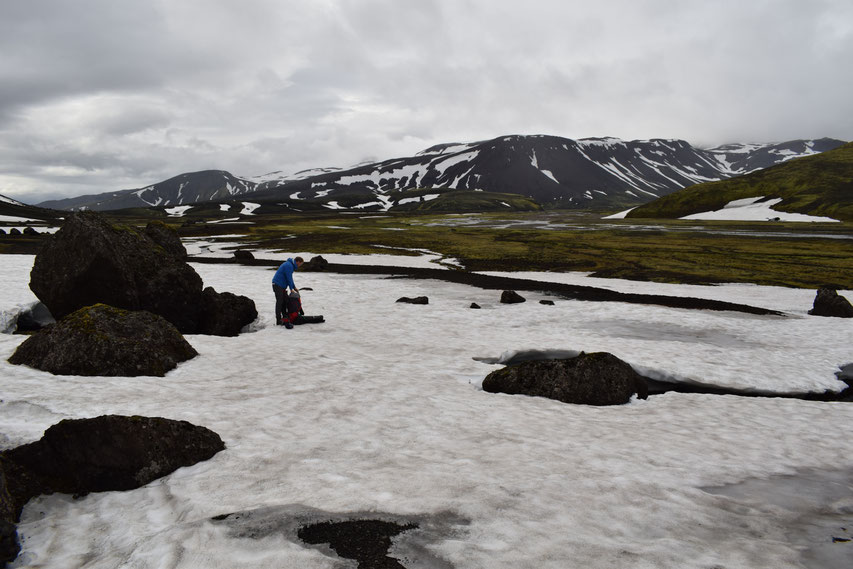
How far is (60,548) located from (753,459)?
11780mm

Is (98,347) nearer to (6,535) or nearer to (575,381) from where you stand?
(6,535)

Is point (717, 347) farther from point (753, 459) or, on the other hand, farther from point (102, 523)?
point (102, 523)

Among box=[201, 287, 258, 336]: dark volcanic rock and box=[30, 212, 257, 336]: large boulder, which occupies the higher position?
box=[30, 212, 257, 336]: large boulder

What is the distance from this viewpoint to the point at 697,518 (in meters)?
7.03

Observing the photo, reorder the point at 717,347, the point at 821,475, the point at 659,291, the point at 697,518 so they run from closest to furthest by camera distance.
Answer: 1. the point at 697,518
2. the point at 821,475
3. the point at 717,347
4. the point at 659,291

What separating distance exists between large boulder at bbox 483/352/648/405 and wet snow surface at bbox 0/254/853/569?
1.78 ft

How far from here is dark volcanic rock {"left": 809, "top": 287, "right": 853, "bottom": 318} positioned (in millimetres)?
26672

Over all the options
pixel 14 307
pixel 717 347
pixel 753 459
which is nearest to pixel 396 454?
pixel 753 459

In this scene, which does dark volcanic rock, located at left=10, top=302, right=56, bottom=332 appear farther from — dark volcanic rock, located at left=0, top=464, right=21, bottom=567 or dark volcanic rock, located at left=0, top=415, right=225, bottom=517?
dark volcanic rock, located at left=0, top=464, right=21, bottom=567

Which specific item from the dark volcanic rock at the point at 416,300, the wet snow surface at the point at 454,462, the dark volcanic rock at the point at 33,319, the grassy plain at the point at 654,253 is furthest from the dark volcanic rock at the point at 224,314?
the grassy plain at the point at 654,253

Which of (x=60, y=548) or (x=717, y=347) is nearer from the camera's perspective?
(x=60, y=548)

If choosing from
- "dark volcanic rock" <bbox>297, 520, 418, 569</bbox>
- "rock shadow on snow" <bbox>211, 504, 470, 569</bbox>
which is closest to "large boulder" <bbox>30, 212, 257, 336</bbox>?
"rock shadow on snow" <bbox>211, 504, 470, 569</bbox>

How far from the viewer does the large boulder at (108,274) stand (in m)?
18.0

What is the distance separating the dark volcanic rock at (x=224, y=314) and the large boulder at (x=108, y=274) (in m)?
0.14
